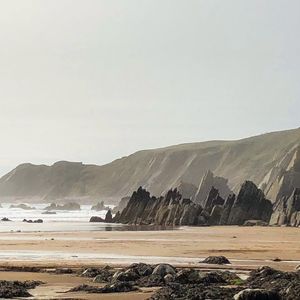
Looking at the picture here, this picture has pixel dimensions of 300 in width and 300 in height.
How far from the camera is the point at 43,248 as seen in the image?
130 ft

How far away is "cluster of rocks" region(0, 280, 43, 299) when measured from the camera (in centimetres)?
2014

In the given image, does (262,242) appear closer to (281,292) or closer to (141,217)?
(281,292)

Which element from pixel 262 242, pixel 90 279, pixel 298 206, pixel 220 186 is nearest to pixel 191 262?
pixel 90 279

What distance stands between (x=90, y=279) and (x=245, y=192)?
58.0m

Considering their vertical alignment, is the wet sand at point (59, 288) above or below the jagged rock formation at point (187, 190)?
below

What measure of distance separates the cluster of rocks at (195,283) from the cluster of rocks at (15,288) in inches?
68.0

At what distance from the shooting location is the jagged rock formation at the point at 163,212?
77.2 m

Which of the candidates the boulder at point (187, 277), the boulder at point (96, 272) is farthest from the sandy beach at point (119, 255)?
the boulder at point (187, 277)

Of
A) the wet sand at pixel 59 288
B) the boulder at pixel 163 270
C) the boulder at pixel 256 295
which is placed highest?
the boulder at pixel 163 270

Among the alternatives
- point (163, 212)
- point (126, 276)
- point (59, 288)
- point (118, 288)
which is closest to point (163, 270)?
point (126, 276)

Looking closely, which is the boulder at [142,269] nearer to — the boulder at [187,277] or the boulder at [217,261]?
the boulder at [187,277]

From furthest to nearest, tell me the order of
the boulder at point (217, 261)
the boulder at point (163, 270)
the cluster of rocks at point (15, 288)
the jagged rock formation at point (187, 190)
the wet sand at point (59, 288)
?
the jagged rock formation at point (187, 190)
the boulder at point (217, 261)
the boulder at point (163, 270)
the cluster of rocks at point (15, 288)
the wet sand at point (59, 288)

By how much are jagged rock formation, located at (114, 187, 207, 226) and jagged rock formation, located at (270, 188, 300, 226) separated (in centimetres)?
797

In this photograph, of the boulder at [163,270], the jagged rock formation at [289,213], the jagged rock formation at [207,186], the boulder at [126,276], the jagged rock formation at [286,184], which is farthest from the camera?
the jagged rock formation at [207,186]
